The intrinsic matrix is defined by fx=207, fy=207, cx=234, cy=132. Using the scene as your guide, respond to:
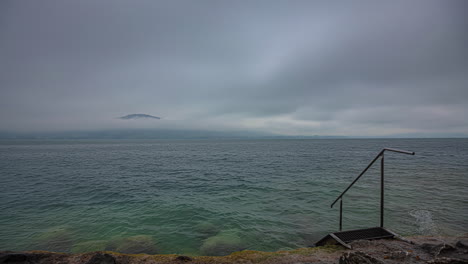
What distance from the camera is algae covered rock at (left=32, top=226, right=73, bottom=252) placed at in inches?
320

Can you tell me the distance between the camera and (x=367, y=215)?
11172 millimetres

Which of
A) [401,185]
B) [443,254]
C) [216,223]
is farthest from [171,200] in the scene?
[401,185]

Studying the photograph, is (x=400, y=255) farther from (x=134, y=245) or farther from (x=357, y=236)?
(x=134, y=245)

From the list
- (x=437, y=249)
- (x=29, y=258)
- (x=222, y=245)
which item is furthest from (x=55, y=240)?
(x=437, y=249)

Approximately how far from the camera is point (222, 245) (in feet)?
26.7

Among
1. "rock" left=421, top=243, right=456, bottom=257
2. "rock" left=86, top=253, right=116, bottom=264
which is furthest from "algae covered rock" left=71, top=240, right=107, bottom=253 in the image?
"rock" left=421, top=243, right=456, bottom=257

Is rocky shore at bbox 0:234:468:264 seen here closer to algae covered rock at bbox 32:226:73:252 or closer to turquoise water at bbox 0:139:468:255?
turquoise water at bbox 0:139:468:255

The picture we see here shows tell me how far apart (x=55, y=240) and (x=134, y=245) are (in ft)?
12.1

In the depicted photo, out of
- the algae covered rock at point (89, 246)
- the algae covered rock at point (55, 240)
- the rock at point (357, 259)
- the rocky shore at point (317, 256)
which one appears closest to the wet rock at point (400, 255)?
the rocky shore at point (317, 256)

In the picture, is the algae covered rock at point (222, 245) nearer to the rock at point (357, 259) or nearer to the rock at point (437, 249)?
the rock at point (357, 259)

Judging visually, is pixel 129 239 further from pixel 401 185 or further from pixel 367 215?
pixel 401 185

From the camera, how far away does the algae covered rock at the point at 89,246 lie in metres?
7.89

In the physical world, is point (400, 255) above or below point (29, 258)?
above

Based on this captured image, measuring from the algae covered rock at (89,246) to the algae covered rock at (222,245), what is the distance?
156 inches
